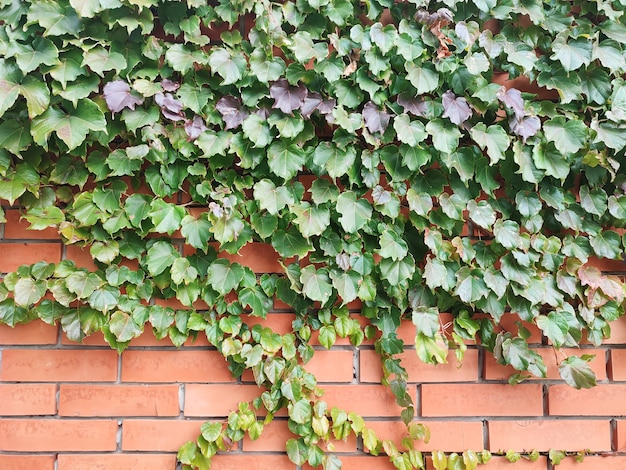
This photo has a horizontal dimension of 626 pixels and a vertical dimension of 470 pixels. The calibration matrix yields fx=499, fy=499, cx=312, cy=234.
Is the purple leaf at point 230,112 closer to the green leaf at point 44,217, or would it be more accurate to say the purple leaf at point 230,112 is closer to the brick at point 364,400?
the green leaf at point 44,217

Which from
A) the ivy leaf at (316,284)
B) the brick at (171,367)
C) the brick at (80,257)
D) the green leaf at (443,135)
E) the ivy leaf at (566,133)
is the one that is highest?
the green leaf at (443,135)

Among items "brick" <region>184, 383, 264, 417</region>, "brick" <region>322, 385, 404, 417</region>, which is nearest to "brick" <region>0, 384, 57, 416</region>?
"brick" <region>184, 383, 264, 417</region>

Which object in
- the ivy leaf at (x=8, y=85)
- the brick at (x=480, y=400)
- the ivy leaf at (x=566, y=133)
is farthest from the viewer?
the brick at (x=480, y=400)

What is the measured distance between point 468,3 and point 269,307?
90cm

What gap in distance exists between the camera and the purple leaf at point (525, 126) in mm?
1197

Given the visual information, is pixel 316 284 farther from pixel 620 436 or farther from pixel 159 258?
pixel 620 436

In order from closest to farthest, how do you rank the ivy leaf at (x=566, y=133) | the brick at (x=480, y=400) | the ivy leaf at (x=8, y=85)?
1. the ivy leaf at (x=8, y=85)
2. the ivy leaf at (x=566, y=133)
3. the brick at (x=480, y=400)

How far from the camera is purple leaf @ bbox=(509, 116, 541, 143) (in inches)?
47.1

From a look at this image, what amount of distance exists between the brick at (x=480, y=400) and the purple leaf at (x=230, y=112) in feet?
2.69

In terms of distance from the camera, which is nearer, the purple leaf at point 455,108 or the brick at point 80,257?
the purple leaf at point 455,108

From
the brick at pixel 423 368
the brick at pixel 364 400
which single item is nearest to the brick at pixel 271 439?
the brick at pixel 364 400

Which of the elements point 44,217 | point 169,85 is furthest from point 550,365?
point 44,217

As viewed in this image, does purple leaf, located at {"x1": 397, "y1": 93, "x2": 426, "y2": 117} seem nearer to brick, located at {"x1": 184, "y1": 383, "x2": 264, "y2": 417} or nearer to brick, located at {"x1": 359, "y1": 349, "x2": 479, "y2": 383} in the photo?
brick, located at {"x1": 359, "y1": 349, "x2": 479, "y2": 383}

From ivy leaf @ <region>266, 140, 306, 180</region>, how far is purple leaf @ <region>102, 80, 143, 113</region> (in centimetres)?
33
